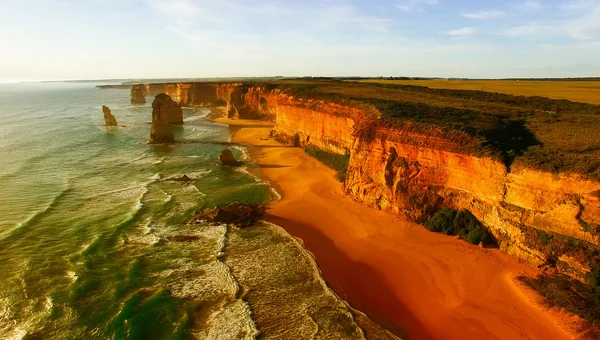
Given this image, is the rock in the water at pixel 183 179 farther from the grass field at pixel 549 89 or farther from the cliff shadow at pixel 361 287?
A: the grass field at pixel 549 89

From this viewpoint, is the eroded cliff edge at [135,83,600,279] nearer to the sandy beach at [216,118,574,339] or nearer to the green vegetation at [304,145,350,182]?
the green vegetation at [304,145,350,182]

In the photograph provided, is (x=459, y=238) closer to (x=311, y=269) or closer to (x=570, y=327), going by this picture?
(x=570, y=327)

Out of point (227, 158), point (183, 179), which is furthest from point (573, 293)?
point (227, 158)

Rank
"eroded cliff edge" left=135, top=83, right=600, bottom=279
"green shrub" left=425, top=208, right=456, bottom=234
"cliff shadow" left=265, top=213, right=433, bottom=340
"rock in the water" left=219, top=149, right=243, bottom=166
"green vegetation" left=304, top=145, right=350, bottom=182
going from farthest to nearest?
"rock in the water" left=219, top=149, right=243, bottom=166 < "green vegetation" left=304, top=145, right=350, bottom=182 < "green shrub" left=425, top=208, right=456, bottom=234 < "eroded cliff edge" left=135, top=83, right=600, bottom=279 < "cliff shadow" left=265, top=213, right=433, bottom=340

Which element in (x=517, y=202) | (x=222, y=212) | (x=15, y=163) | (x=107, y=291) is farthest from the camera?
(x=15, y=163)

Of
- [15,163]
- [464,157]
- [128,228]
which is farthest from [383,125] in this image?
[15,163]

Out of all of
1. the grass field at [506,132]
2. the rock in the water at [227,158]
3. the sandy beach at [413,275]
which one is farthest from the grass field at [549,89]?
the rock in the water at [227,158]

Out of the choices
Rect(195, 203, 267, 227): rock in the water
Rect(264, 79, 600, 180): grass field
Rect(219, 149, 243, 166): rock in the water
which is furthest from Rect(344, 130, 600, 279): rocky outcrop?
Rect(219, 149, 243, 166): rock in the water
